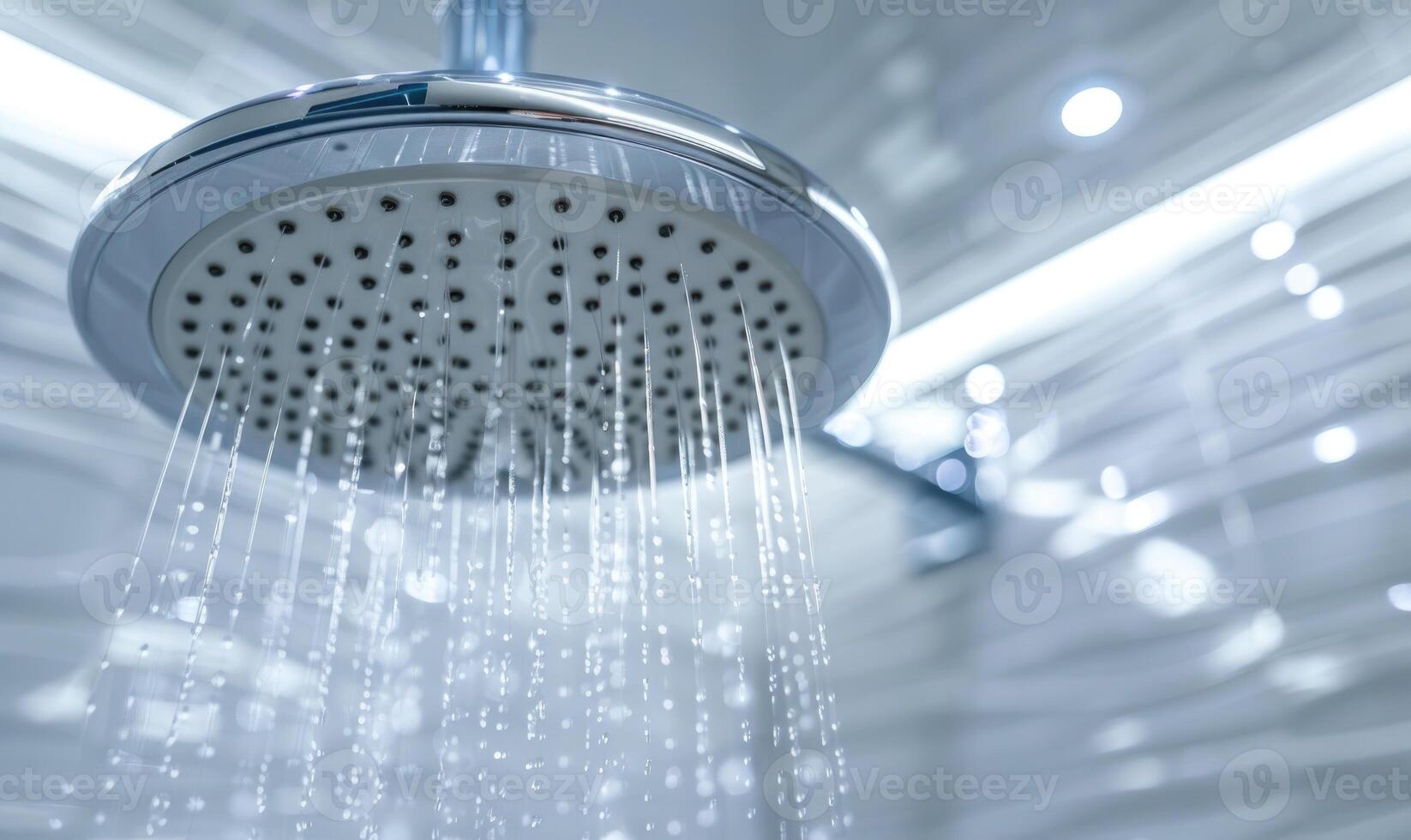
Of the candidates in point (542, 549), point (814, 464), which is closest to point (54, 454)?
point (542, 549)

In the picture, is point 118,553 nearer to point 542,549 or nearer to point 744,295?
point 542,549

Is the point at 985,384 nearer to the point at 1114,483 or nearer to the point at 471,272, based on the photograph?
the point at 1114,483

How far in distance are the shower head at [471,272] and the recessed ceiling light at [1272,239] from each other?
1.57 ft

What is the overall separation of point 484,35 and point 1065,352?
0.66m

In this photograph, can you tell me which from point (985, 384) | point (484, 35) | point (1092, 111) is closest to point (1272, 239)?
point (1092, 111)

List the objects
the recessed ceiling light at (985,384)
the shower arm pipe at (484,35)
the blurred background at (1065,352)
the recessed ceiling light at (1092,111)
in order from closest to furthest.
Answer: the shower arm pipe at (484,35)
the blurred background at (1065,352)
the recessed ceiling light at (1092,111)
the recessed ceiling light at (985,384)

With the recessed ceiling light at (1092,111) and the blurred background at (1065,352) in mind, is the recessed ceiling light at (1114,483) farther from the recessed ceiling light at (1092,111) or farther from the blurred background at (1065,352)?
the recessed ceiling light at (1092,111)

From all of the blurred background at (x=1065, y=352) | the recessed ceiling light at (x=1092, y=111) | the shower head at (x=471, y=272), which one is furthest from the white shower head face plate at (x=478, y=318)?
the recessed ceiling light at (x=1092, y=111)

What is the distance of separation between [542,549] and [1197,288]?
2.38ft

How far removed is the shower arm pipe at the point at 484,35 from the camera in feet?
2.19

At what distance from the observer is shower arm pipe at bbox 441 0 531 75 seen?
67cm

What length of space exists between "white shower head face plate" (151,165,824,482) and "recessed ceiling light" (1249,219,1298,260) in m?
0.50

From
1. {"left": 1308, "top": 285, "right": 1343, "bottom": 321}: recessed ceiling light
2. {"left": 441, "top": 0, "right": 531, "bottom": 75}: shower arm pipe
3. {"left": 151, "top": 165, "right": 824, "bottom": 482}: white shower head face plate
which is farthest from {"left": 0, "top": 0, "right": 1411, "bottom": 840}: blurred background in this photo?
{"left": 151, "top": 165, "right": 824, "bottom": 482}: white shower head face plate

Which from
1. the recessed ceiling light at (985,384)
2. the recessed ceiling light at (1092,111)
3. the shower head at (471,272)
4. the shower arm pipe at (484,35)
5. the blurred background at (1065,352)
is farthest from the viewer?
the recessed ceiling light at (985,384)
